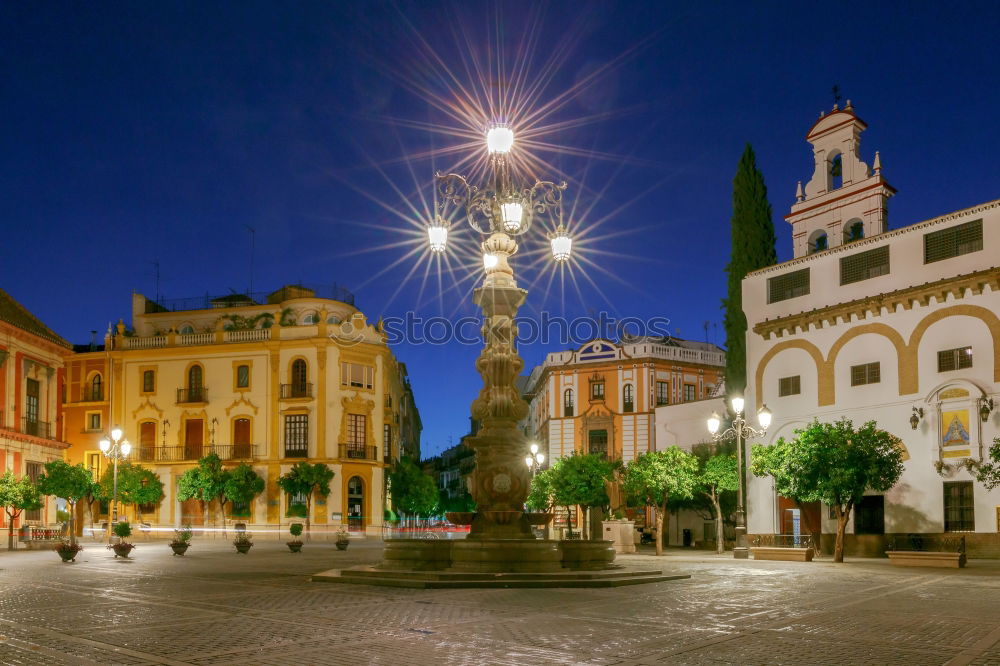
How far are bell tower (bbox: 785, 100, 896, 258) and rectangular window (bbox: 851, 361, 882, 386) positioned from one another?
4.99m

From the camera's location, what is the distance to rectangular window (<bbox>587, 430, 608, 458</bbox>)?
58.3 metres

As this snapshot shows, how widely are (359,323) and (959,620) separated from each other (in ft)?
154

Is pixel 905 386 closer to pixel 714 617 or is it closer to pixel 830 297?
pixel 830 297

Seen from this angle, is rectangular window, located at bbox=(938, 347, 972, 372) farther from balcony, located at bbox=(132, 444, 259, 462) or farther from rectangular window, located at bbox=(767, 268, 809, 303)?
balcony, located at bbox=(132, 444, 259, 462)

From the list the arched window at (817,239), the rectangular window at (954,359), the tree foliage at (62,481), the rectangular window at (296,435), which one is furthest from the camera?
the rectangular window at (296,435)

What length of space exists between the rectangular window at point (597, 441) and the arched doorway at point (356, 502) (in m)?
14.1

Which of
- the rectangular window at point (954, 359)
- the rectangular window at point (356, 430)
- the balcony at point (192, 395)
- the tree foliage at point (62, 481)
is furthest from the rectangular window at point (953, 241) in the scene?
the balcony at point (192, 395)

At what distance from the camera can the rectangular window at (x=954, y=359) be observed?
2891 centimetres

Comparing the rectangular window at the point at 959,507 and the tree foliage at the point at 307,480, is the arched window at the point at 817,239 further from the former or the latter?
the tree foliage at the point at 307,480

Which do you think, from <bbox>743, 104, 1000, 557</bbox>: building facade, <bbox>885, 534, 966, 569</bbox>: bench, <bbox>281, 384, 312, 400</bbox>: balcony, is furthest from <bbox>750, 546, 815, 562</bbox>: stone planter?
<bbox>281, 384, 312, 400</bbox>: balcony

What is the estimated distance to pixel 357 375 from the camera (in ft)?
181

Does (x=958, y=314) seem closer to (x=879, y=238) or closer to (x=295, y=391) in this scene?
(x=879, y=238)

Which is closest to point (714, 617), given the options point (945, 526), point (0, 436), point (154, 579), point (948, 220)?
point (154, 579)

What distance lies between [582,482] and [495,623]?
104 ft
